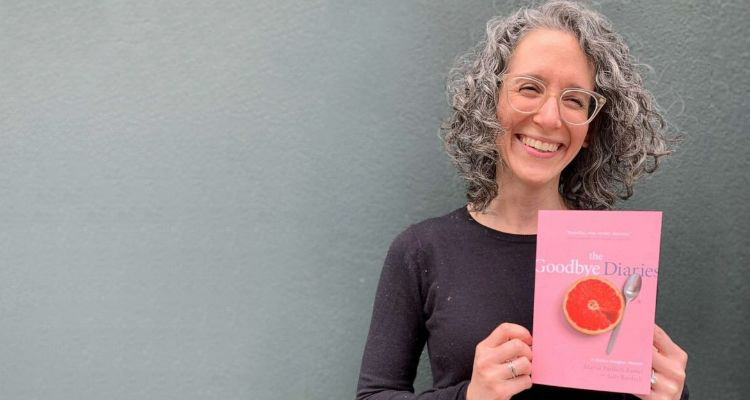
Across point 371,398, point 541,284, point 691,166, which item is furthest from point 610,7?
point 371,398

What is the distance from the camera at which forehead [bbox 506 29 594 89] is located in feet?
3.37

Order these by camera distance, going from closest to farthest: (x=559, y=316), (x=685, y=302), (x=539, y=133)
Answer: (x=559, y=316) < (x=539, y=133) < (x=685, y=302)

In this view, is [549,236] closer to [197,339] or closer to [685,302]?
[685,302]

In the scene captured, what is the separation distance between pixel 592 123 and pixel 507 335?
0.47m

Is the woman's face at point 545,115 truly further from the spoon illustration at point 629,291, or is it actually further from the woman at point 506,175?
the spoon illustration at point 629,291

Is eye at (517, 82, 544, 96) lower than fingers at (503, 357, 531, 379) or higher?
higher

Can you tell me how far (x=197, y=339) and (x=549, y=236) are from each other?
0.94 metres

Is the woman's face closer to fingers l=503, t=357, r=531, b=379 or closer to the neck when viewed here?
the neck


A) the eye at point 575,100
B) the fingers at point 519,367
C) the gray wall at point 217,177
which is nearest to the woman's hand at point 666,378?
the fingers at point 519,367

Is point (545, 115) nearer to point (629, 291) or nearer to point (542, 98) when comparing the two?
point (542, 98)

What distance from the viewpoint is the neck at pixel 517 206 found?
1116 millimetres

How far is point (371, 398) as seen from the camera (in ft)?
3.51

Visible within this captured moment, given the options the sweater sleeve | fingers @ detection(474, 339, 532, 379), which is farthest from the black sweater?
fingers @ detection(474, 339, 532, 379)

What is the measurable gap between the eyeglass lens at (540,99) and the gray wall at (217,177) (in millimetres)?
→ 406
